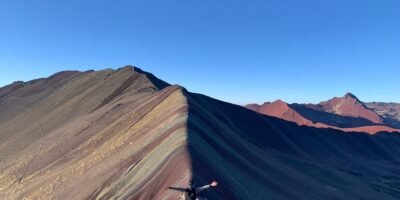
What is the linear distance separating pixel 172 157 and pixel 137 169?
722 centimetres

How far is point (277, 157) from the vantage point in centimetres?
8125

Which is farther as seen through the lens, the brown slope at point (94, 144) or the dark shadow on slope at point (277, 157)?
the brown slope at point (94, 144)

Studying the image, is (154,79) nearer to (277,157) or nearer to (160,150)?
(277,157)

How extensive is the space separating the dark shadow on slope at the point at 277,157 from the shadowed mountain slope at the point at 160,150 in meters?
0.25

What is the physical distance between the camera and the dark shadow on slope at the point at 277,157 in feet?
137

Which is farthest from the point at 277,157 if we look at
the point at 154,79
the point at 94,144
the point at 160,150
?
the point at 154,79

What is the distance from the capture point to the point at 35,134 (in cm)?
9969

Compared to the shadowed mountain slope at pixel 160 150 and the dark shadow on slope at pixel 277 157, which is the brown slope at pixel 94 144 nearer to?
the shadowed mountain slope at pixel 160 150

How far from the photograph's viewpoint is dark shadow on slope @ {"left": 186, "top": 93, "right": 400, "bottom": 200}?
4166cm

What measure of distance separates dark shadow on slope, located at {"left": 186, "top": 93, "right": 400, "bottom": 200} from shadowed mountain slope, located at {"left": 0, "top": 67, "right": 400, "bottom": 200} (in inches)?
9.8

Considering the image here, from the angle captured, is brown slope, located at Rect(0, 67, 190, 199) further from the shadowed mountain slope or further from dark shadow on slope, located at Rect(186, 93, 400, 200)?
dark shadow on slope, located at Rect(186, 93, 400, 200)

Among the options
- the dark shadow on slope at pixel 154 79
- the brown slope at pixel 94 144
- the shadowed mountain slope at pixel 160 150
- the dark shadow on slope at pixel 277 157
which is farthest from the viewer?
the dark shadow on slope at pixel 154 79

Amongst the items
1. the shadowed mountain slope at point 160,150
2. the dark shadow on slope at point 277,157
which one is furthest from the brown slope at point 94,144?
the dark shadow on slope at point 277,157

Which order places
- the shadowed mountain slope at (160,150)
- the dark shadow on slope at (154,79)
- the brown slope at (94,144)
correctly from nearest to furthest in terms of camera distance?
the shadowed mountain slope at (160,150) → the brown slope at (94,144) → the dark shadow on slope at (154,79)
